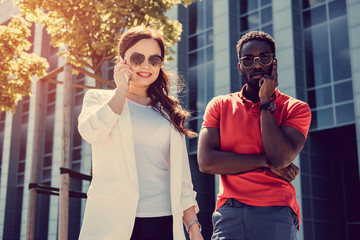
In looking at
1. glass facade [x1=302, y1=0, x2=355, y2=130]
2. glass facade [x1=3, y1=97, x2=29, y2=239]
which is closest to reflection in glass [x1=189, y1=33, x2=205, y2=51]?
glass facade [x1=302, y1=0, x2=355, y2=130]

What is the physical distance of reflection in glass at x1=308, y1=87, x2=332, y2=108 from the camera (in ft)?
51.3

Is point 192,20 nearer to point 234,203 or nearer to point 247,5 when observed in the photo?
point 247,5

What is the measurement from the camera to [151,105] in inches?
117

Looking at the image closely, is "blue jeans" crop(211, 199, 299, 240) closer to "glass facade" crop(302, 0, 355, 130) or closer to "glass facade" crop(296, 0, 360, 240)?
"glass facade" crop(296, 0, 360, 240)

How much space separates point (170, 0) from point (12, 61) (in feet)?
15.1

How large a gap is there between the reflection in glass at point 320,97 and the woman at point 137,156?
13.7 metres

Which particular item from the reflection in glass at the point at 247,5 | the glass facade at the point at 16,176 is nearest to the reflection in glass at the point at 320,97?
the reflection in glass at the point at 247,5

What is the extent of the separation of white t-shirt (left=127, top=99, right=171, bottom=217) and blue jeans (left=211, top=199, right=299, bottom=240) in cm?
40

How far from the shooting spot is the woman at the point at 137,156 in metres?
2.55

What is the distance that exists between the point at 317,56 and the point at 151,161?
14.8 metres

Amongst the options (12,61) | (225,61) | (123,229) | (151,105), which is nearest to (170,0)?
(12,61)

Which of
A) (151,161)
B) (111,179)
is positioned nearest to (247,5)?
(151,161)

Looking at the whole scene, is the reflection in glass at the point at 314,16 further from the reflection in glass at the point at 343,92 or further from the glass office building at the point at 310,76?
the reflection in glass at the point at 343,92

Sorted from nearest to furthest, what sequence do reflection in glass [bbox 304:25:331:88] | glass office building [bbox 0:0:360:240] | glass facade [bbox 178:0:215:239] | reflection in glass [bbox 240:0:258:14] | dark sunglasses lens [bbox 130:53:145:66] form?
1. dark sunglasses lens [bbox 130:53:145:66]
2. glass office building [bbox 0:0:360:240]
3. reflection in glass [bbox 304:25:331:88]
4. reflection in glass [bbox 240:0:258:14]
5. glass facade [bbox 178:0:215:239]
